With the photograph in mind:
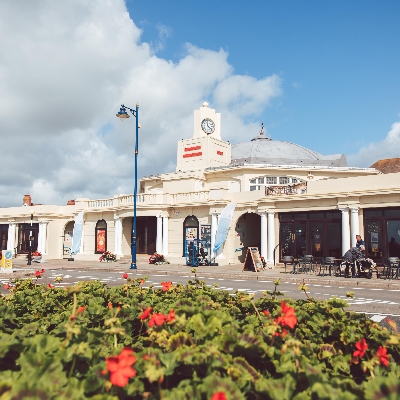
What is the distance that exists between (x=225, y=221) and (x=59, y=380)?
25.1m

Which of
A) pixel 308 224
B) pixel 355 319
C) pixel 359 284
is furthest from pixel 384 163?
pixel 355 319

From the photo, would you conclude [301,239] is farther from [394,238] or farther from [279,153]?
[279,153]

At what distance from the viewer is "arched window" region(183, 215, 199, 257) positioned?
30.5 meters

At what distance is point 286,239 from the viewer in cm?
2614

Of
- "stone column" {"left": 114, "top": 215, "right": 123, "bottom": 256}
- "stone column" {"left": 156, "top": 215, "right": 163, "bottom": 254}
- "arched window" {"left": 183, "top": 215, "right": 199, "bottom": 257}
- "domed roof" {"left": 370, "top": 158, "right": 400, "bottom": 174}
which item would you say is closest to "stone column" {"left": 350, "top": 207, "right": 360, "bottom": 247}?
"arched window" {"left": 183, "top": 215, "right": 199, "bottom": 257}

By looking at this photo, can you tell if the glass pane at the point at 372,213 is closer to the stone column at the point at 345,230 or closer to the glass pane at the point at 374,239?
the glass pane at the point at 374,239

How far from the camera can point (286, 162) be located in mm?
38531

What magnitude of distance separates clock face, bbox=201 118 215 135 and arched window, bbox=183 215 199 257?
12.1m

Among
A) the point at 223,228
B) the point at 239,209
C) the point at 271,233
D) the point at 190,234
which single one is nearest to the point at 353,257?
the point at 271,233

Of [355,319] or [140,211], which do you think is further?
[140,211]

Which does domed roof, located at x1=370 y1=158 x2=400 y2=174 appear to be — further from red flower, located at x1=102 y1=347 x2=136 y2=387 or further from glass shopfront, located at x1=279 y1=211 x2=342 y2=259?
red flower, located at x1=102 y1=347 x2=136 y2=387

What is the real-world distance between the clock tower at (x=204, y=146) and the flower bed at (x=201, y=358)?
33715 mm

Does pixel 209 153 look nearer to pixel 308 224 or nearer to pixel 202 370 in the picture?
pixel 308 224

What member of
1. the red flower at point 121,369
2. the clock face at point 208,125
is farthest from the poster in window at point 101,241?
the red flower at point 121,369
